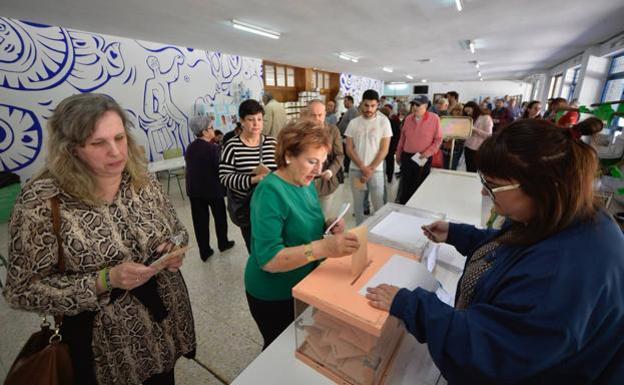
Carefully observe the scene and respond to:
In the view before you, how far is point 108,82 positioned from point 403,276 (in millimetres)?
6019

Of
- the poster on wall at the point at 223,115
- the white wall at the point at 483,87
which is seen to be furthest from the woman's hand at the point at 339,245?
the white wall at the point at 483,87

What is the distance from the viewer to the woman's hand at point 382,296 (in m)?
0.70

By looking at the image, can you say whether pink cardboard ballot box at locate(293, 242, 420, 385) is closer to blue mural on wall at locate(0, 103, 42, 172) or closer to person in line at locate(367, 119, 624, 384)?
person in line at locate(367, 119, 624, 384)

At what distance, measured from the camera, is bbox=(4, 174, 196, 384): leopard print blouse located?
0.82 metres

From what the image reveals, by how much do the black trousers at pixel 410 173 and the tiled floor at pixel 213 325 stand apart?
7.51 feet

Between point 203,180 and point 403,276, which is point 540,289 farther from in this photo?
point 203,180

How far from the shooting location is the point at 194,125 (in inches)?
108

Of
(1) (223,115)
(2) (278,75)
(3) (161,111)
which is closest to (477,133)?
(1) (223,115)

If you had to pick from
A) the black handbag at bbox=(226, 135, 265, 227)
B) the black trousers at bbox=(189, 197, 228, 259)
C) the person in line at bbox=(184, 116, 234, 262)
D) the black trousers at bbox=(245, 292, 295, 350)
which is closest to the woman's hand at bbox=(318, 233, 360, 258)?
the black trousers at bbox=(245, 292, 295, 350)

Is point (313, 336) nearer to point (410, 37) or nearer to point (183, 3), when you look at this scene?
point (183, 3)

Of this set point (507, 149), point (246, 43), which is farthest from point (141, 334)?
point (246, 43)

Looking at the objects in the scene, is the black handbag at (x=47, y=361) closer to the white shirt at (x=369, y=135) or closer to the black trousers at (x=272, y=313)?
the black trousers at (x=272, y=313)

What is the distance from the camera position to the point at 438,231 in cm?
108

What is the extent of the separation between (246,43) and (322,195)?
4676 mm
